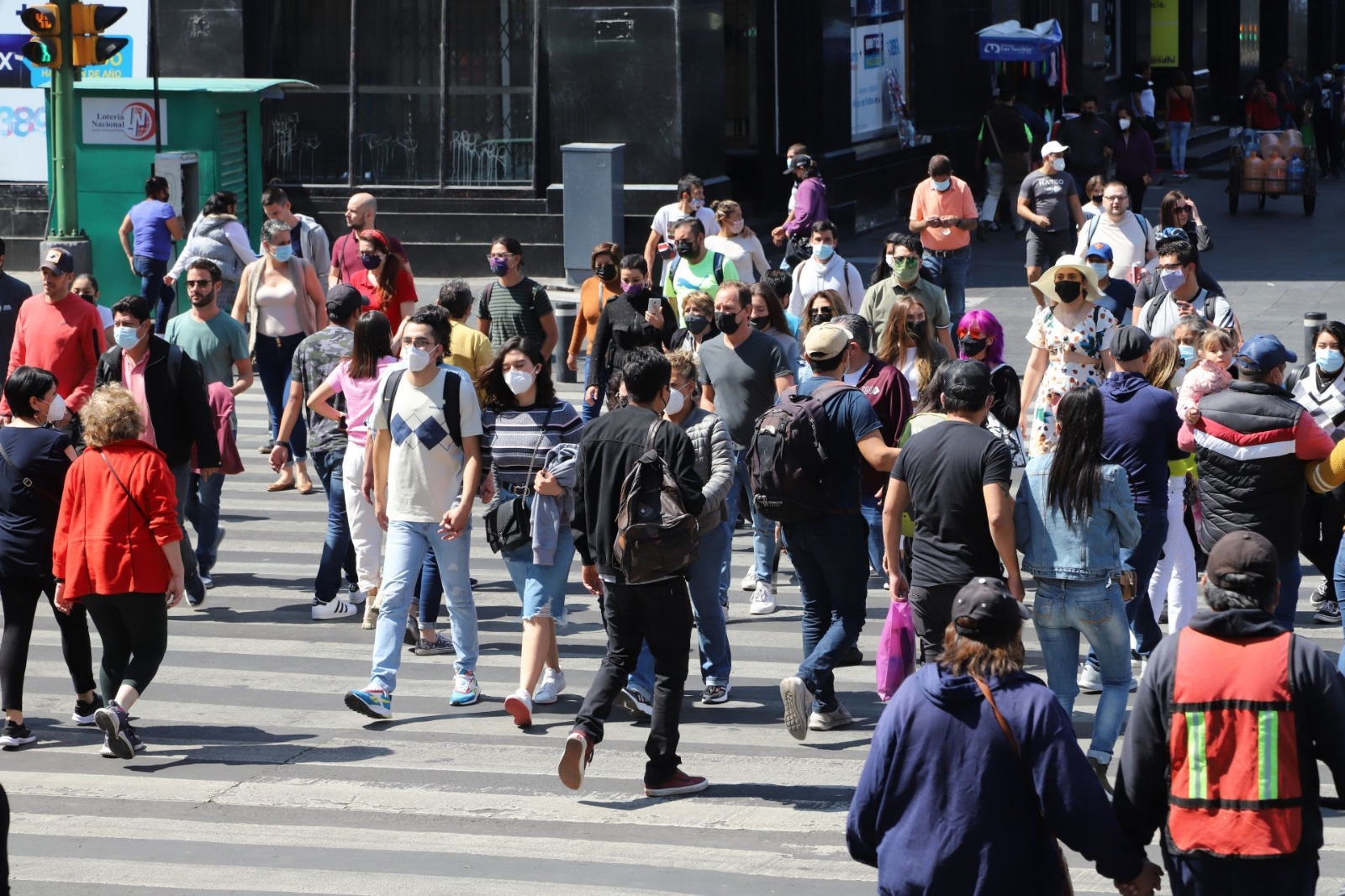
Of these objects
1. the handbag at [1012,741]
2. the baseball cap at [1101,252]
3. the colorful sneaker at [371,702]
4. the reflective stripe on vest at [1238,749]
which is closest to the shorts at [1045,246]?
the baseball cap at [1101,252]

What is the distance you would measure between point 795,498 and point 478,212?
50.0 ft

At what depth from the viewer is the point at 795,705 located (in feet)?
25.4

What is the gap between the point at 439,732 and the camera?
8.39m

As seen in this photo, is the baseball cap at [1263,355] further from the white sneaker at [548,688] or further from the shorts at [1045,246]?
the shorts at [1045,246]

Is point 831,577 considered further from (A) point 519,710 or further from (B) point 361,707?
(B) point 361,707

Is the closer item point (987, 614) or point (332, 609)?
point (987, 614)

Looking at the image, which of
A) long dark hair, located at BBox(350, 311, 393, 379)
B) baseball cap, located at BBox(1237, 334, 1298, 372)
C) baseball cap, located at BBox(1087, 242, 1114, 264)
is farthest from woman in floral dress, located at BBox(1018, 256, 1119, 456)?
long dark hair, located at BBox(350, 311, 393, 379)

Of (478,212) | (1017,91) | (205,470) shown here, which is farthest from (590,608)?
(1017,91)

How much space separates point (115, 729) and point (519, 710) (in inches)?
65.7

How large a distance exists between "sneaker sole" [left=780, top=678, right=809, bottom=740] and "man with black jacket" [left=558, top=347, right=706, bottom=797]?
0.51 meters

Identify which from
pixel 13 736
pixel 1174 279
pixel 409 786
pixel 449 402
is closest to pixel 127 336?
pixel 449 402

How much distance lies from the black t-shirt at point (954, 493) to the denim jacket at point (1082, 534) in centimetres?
14

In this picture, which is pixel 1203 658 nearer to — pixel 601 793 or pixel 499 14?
pixel 601 793

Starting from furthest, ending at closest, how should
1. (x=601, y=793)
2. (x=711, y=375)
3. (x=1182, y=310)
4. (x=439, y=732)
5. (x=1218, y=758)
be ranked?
1. (x=1182, y=310)
2. (x=711, y=375)
3. (x=439, y=732)
4. (x=601, y=793)
5. (x=1218, y=758)
